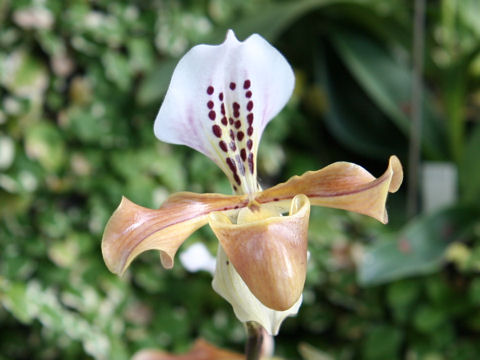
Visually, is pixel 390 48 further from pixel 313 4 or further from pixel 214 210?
pixel 214 210

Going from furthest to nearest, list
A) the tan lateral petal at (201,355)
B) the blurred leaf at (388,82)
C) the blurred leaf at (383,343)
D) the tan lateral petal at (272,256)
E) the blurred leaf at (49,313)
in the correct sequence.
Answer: the blurred leaf at (388,82)
the blurred leaf at (383,343)
the blurred leaf at (49,313)
the tan lateral petal at (201,355)
the tan lateral petal at (272,256)

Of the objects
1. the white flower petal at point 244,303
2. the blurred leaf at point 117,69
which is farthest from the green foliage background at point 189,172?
the white flower petal at point 244,303

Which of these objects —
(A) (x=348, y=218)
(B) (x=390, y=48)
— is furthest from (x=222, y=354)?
(B) (x=390, y=48)

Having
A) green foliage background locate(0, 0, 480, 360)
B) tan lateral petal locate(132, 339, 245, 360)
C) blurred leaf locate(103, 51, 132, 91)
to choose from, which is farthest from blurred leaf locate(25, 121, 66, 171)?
tan lateral petal locate(132, 339, 245, 360)

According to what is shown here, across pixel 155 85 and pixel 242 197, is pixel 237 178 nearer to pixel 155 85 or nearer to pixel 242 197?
pixel 242 197

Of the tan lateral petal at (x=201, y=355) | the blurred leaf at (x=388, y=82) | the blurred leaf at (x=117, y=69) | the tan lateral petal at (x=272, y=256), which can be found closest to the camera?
the tan lateral petal at (x=272, y=256)

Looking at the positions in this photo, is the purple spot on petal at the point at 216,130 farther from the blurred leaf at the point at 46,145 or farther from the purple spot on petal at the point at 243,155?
the blurred leaf at the point at 46,145
